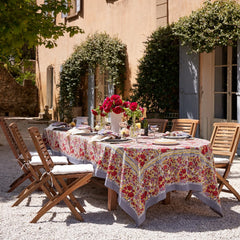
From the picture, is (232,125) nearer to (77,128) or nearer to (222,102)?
(77,128)

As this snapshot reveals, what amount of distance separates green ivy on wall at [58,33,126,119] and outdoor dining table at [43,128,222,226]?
281 inches

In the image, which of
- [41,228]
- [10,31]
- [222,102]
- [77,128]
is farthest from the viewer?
[222,102]

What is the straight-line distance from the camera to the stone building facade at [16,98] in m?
19.4

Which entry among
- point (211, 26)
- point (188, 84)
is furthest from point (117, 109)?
point (188, 84)

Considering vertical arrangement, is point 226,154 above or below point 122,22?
below

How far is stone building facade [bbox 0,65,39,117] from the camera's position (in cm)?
1944

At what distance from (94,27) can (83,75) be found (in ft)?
5.22

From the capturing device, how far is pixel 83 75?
44.2 ft

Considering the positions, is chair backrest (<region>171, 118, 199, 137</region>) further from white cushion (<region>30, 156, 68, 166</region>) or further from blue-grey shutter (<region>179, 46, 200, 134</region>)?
blue-grey shutter (<region>179, 46, 200, 134</region>)

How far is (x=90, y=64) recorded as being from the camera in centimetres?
1259

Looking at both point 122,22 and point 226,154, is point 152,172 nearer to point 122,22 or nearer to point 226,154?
point 226,154

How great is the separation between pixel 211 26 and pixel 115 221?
5201mm

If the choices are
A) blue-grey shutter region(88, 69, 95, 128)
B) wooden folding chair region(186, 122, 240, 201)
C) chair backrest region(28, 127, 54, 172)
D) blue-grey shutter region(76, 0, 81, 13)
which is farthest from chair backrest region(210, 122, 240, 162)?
blue-grey shutter region(76, 0, 81, 13)

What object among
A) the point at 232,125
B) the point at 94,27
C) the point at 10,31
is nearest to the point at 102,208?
the point at 232,125
